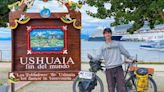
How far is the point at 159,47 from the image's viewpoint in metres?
44.9

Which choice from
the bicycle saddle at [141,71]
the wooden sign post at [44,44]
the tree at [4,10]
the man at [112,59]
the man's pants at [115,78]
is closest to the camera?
the man at [112,59]

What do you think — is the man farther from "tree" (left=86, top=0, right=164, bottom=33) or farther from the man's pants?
"tree" (left=86, top=0, right=164, bottom=33)

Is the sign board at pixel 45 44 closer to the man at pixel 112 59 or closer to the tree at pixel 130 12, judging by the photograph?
the tree at pixel 130 12

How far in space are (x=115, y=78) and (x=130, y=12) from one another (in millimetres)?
2404

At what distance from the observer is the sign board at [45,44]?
42.3 ft

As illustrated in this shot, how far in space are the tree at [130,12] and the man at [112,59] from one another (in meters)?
1.75

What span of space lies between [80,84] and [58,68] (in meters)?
1.06

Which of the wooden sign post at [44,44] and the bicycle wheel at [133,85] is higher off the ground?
the wooden sign post at [44,44]

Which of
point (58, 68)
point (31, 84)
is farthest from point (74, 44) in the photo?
point (31, 84)

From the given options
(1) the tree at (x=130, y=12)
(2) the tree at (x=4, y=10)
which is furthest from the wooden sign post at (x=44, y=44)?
(2) the tree at (x=4, y=10)

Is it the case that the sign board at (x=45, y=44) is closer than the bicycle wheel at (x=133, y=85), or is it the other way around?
the bicycle wheel at (x=133, y=85)

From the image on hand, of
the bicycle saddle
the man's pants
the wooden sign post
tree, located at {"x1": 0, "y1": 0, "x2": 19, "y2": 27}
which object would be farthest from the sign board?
tree, located at {"x1": 0, "y1": 0, "x2": 19, "y2": 27}

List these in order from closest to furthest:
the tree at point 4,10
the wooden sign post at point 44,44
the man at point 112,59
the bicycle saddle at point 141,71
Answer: the man at point 112,59 → the bicycle saddle at point 141,71 → the wooden sign post at point 44,44 → the tree at point 4,10

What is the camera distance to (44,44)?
1290 centimetres
